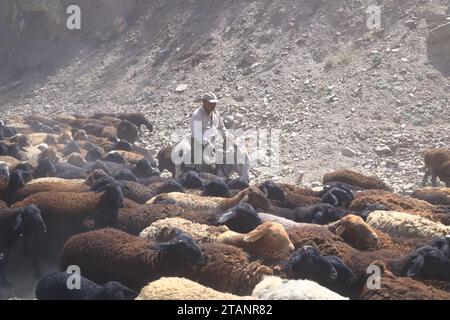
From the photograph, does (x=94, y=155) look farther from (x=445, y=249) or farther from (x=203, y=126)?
(x=445, y=249)

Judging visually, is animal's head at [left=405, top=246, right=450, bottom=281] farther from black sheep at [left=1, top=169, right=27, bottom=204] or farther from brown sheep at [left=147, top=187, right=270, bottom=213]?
black sheep at [left=1, top=169, right=27, bottom=204]

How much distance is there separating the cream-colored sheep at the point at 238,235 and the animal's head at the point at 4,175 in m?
2.64

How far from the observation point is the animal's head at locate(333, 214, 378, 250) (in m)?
6.62

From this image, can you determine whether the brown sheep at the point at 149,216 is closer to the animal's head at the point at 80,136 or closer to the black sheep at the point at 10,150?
the black sheep at the point at 10,150

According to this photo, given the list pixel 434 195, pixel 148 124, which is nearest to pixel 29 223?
pixel 434 195

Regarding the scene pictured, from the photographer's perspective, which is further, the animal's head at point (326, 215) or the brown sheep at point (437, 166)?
the brown sheep at point (437, 166)

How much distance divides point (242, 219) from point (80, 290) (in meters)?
2.21

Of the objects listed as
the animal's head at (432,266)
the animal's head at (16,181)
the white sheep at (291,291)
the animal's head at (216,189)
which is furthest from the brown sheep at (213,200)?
the animal's head at (432,266)

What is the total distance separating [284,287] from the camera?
5.23 meters

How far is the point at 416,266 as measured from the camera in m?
5.76

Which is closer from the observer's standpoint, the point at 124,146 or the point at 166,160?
the point at 166,160

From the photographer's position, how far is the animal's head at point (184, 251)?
579 cm
